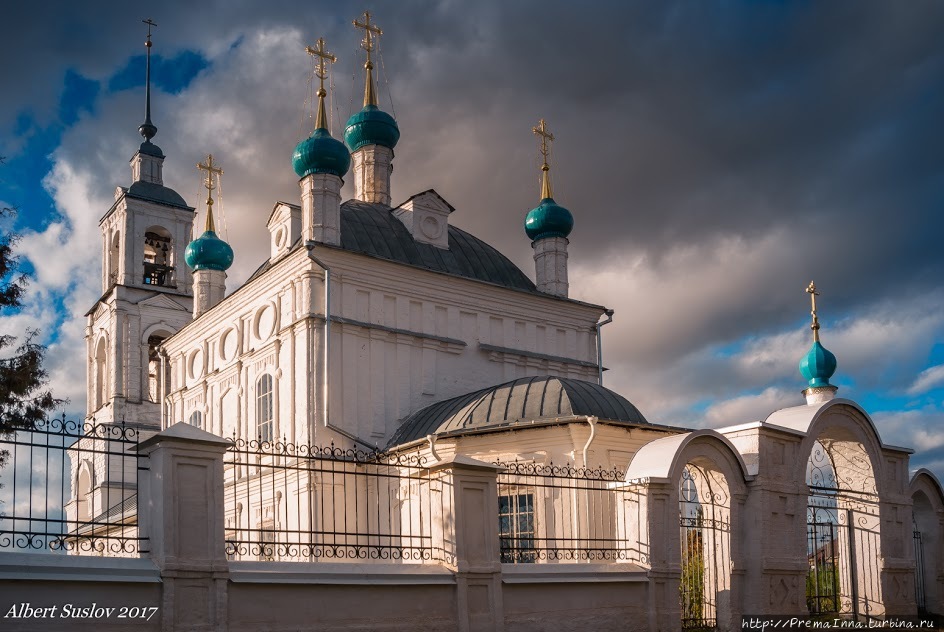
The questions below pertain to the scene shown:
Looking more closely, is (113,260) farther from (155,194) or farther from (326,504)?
(326,504)

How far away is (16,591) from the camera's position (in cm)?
738

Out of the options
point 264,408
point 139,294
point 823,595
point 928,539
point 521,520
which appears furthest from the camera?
point 139,294

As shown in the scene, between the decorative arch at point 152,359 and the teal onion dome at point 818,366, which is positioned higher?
the decorative arch at point 152,359

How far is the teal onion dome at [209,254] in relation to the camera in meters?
25.5

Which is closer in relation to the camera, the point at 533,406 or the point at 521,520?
the point at 521,520

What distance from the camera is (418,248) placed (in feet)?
67.4

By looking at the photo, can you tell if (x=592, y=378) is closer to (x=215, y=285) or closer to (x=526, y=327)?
(x=526, y=327)

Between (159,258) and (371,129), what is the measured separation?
11520mm

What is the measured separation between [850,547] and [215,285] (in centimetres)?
1598

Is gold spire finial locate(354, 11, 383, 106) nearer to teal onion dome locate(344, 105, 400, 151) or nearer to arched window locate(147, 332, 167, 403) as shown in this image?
teal onion dome locate(344, 105, 400, 151)

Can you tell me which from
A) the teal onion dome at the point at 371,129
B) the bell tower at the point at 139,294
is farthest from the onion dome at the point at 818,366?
the bell tower at the point at 139,294

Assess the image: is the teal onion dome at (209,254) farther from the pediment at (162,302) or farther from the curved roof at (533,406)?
the curved roof at (533,406)

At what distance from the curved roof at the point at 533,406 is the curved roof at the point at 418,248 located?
11.1 ft

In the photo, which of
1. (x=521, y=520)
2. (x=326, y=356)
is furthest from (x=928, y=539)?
(x=326, y=356)
